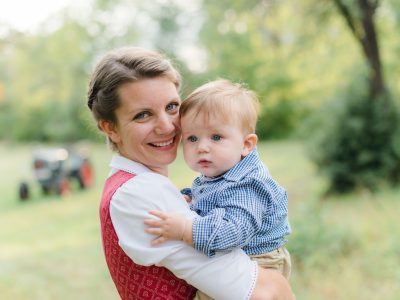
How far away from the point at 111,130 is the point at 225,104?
14.9 inches

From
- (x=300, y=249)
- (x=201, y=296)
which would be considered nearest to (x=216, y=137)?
(x=201, y=296)

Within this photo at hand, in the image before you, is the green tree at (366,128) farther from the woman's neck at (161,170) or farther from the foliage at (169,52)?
the woman's neck at (161,170)

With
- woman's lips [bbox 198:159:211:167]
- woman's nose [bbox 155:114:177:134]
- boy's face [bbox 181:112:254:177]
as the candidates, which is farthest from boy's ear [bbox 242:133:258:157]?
woman's nose [bbox 155:114:177:134]

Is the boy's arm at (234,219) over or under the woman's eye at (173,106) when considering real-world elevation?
under

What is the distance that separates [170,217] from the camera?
61.3 inches

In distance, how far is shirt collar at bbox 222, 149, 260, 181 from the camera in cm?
171

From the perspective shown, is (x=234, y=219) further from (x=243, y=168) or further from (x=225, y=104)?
(x=225, y=104)

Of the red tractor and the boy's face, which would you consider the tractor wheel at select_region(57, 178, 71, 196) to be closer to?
the red tractor

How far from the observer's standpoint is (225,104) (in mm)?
1768

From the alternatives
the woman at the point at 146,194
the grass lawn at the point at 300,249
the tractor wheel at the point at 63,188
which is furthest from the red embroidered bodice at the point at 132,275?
the tractor wheel at the point at 63,188

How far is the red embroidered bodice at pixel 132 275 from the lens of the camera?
163cm

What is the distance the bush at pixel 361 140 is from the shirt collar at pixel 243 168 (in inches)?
341

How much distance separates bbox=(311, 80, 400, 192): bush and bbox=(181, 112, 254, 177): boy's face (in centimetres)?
869

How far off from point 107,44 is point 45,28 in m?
5.21
